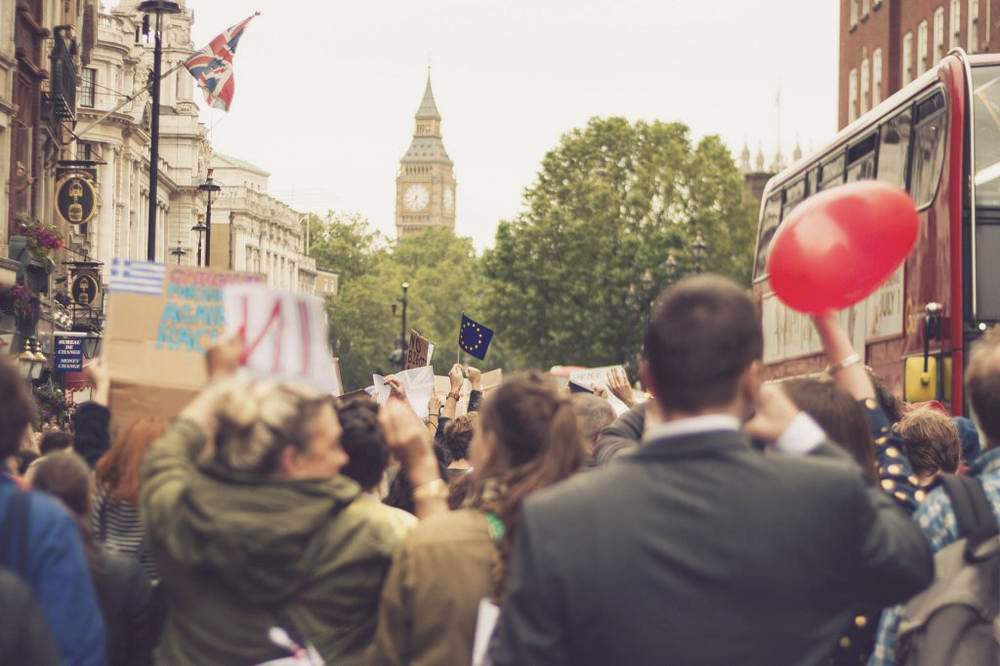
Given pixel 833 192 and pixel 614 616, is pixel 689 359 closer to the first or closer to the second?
pixel 614 616

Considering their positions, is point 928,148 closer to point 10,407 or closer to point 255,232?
point 10,407

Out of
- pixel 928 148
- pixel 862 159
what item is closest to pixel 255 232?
pixel 862 159

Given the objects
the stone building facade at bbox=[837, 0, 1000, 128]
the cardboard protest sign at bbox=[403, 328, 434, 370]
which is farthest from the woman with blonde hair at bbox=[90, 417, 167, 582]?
the stone building facade at bbox=[837, 0, 1000, 128]

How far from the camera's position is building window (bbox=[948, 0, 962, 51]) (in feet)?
148

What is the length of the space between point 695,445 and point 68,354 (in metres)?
28.5

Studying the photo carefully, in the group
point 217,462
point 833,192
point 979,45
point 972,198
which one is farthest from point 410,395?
point 979,45

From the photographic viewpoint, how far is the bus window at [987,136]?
13.4 metres

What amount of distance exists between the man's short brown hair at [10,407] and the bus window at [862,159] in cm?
1236

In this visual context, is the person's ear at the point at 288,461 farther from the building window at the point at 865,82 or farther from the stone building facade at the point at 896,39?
the building window at the point at 865,82

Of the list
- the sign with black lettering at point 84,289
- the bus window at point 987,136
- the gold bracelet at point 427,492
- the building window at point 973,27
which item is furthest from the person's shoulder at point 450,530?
the building window at point 973,27

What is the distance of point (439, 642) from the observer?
437 cm

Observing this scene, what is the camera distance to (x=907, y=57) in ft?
165

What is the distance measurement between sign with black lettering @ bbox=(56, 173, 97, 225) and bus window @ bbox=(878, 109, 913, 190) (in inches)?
816

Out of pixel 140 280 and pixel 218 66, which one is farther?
pixel 218 66
